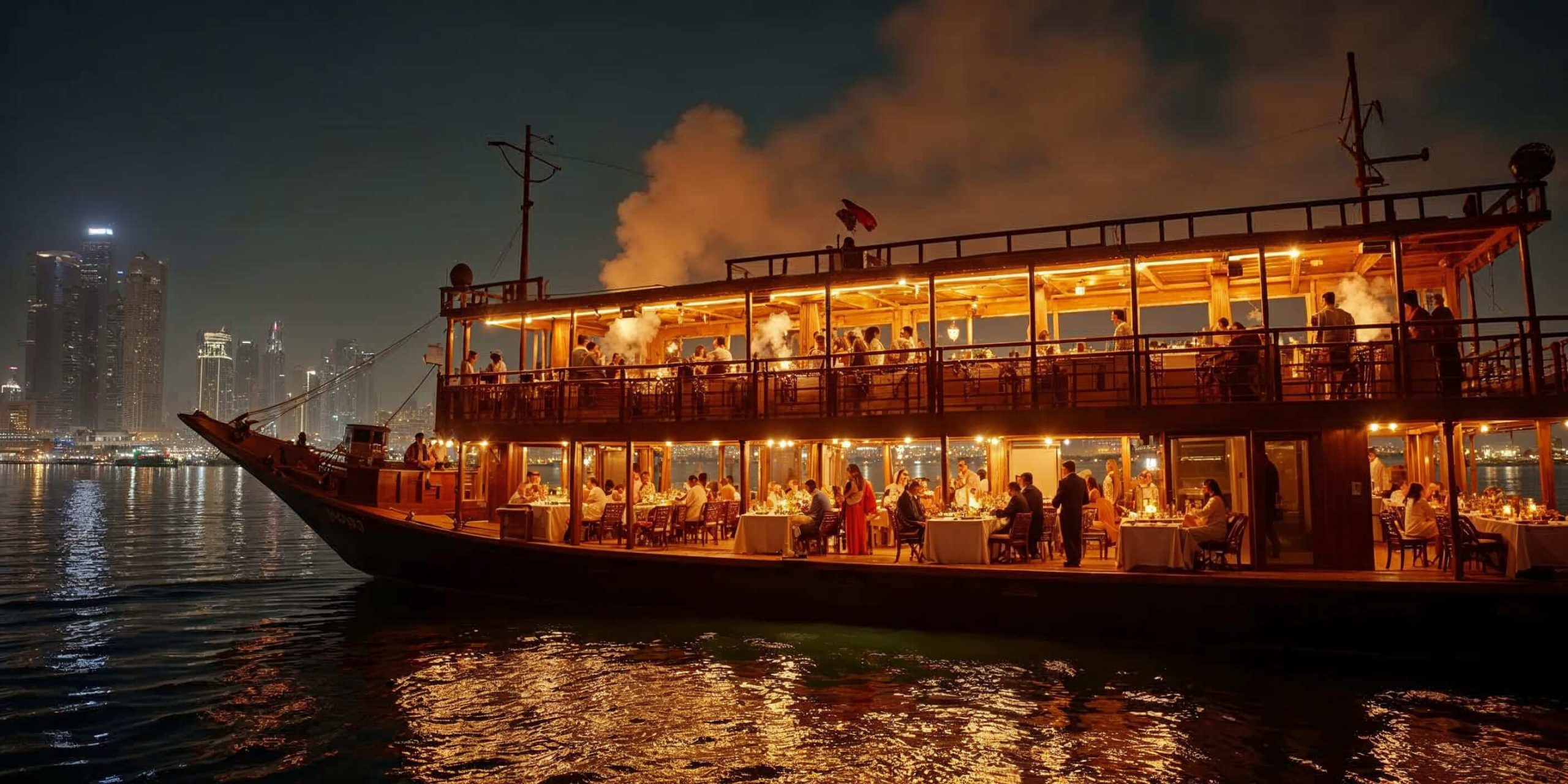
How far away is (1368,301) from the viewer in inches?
616

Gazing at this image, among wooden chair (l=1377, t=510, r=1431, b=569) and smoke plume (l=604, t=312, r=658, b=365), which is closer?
wooden chair (l=1377, t=510, r=1431, b=569)

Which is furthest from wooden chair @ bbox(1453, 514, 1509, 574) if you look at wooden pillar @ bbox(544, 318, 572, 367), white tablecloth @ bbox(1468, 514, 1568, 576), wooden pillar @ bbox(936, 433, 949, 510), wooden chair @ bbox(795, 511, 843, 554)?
wooden pillar @ bbox(544, 318, 572, 367)

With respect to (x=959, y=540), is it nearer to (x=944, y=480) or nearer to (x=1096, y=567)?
(x=1096, y=567)

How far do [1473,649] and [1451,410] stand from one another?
302 centimetres

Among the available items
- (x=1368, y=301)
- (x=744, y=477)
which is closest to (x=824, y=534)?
(x=744, y=477)

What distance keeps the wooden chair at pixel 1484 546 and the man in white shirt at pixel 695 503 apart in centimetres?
1121

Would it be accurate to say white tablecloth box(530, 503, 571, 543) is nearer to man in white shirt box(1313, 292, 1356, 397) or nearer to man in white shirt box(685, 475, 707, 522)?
man in white shirt box(685, 475, 707, 522)

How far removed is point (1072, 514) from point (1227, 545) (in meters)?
1.99

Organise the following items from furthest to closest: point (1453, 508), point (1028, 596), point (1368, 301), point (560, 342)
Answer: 1. point (560, 342)
2. point (1368, 301)
3. point (1028, 596)
4. point (1453, 508)

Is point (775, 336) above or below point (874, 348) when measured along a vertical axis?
above

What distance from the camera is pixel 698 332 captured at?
21906 millimetres

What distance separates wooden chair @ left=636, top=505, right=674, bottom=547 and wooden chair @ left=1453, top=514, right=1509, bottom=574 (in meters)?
11.4

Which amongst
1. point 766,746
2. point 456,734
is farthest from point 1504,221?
point 456,734

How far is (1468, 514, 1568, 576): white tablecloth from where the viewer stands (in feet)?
35.1
